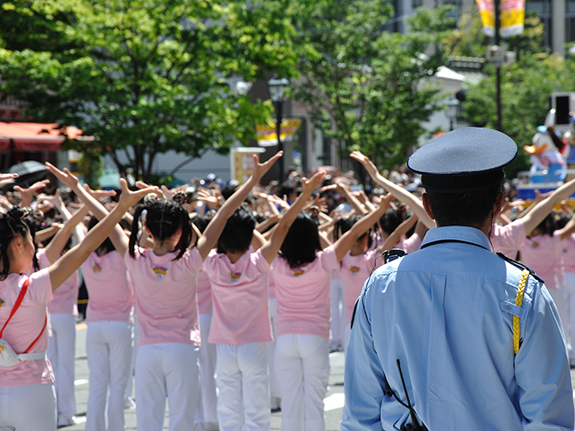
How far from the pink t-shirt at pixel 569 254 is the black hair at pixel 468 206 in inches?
273

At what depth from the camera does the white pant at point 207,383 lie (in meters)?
6.23

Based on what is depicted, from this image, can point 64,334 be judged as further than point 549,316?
Yes

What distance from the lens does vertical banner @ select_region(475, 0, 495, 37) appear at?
80.1 feet

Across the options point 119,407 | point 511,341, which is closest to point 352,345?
point 511,341

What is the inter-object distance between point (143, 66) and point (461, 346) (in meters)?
14.0

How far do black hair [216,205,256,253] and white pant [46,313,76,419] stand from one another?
7.84ft

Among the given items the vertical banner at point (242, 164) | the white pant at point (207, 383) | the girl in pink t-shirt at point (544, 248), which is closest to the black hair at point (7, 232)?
the white pant at point (207, 383)

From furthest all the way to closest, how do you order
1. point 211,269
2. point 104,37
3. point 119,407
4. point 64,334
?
point 104,37, point 64,334, point 119,407, point 211,269

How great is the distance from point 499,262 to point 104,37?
45.2ft

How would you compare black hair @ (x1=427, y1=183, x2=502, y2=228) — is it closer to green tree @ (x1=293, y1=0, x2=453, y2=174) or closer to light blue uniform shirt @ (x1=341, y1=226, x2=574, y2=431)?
light blue uniform shirt @ (x1=341, y1=226, x2=574, y2=431)

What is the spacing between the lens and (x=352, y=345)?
221cm

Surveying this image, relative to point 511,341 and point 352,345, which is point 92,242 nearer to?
point 352,345

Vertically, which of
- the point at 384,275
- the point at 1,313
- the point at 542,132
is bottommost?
the point at 542,132

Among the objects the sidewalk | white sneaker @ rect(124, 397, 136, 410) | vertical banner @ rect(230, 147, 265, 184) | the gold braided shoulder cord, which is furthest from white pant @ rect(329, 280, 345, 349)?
the gold braided shoulder cord
